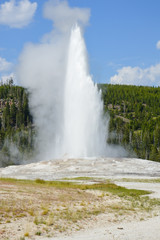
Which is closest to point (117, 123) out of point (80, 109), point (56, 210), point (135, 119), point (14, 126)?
point (135, 119)

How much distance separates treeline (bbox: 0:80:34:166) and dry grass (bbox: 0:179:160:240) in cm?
7357

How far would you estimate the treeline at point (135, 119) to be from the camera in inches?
3802

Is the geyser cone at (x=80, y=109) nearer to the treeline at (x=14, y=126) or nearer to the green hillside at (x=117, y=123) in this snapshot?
the green hillside at (x=117, y=123)

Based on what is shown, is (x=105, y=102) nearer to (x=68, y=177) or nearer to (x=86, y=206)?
(x=68, y=177)

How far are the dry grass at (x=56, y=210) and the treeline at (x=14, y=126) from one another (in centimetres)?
7357

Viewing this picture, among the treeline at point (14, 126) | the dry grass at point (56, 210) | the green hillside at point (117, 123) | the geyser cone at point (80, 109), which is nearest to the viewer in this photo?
the dry grass at point (56, 210)

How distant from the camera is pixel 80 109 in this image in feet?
172

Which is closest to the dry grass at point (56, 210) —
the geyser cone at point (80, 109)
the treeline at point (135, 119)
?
the geyser cone at point (80, 109)

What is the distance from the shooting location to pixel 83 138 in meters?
50.5

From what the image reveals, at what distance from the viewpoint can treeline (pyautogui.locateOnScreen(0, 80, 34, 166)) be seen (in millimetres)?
99000

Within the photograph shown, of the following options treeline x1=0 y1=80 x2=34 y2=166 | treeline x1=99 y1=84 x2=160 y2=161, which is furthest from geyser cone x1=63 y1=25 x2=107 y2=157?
treeline x1=0 y1=80 x2=34 y2=166

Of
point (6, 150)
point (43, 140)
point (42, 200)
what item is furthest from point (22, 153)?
point (42, 200)

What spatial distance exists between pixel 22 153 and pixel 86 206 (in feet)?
275

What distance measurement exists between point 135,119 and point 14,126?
5434 centimetres
